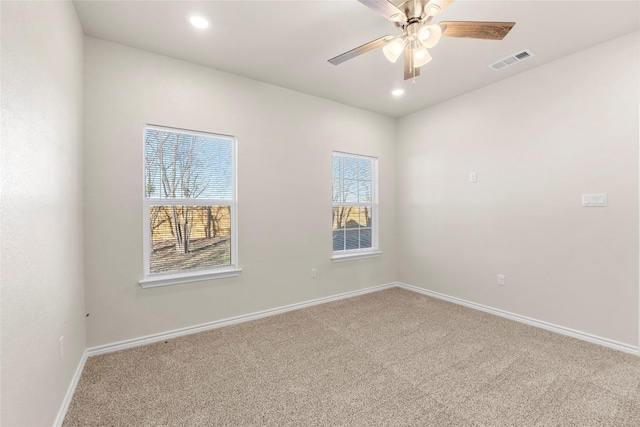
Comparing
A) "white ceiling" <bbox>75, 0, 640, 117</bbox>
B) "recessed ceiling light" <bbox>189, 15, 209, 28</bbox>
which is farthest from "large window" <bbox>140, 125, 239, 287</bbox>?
"recessed ceiling light" <bbox>189, 15, 209, 28</bbox>

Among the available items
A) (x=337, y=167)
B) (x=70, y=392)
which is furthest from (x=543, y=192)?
(x=70, y=392)

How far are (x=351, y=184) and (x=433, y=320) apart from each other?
2.11 metres

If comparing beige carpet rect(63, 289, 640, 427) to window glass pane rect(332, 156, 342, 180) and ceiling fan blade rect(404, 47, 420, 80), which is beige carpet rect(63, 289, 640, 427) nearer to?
window glass pane rect(332, 156, 342, 180)

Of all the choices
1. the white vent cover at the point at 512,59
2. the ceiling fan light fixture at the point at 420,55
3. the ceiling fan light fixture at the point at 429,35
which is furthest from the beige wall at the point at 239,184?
the ceiling fan light fixture at the point at 429,35

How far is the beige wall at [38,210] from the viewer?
112 centimetres

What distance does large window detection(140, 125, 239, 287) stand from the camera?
273 cm

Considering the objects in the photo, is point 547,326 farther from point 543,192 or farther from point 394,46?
point 394,46

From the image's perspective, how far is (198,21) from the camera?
2240mm

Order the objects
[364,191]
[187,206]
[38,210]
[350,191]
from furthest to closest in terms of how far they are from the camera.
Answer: [364,191], [350,191], [187,206], [38,210]

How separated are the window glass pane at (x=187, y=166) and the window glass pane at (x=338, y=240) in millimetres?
1598

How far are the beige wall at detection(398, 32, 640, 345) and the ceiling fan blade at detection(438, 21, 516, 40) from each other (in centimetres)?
169

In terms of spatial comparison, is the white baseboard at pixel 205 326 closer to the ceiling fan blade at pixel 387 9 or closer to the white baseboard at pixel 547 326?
the white baseboard at pixel 547 326

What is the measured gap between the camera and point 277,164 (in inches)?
134

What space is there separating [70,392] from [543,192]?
173 inches
